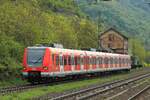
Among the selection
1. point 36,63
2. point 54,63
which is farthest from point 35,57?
point 54,63

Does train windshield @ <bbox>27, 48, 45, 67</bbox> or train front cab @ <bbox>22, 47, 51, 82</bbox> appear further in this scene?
train windshield @ <bbox>27, 48, 45, 67</bbox>

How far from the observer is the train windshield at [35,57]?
32.1m

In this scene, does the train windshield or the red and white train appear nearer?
the red and white train

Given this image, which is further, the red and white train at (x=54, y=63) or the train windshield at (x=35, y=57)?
the train windshield at (x=35, y=57)

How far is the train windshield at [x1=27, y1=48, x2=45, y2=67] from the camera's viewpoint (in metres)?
32.1

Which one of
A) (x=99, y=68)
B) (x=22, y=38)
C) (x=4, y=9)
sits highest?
(x=4, y=9)

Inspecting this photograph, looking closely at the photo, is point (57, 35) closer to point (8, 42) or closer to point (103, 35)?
point (8, 42)

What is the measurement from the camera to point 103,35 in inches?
5659

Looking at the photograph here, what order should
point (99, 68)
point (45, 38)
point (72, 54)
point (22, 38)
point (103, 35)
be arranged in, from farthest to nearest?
point (103, 35) < point (99, 68) < point (45, 38) < point (22, 38) < point (72, 54)

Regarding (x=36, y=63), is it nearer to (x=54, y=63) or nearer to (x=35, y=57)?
(x=35, y=57)

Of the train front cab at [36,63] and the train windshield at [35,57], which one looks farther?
the train windshield at [35,57]

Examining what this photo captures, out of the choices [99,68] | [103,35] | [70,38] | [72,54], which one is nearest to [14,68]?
[72,54]

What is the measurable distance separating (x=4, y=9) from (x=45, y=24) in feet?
27.8

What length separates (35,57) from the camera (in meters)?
32.2
